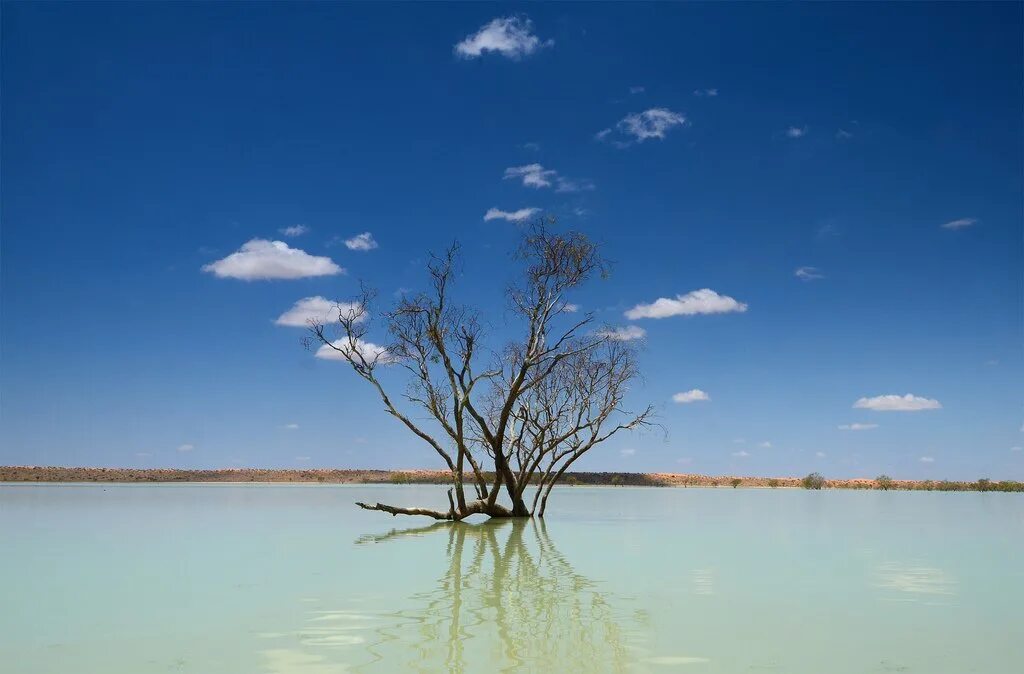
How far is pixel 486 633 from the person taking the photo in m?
8.62

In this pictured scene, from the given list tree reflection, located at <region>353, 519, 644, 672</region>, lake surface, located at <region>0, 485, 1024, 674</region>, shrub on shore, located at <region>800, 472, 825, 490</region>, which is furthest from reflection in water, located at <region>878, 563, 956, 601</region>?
shrub on shore, located at <region>800, 472, 825, 490</region>

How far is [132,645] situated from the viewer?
8281 millimetres

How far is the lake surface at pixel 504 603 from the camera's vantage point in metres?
7.72

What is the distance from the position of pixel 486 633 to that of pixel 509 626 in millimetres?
480

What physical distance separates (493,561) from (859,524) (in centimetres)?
1796

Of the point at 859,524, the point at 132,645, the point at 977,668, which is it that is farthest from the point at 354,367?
the point at 977,668

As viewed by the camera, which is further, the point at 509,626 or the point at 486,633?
the point at 509,626

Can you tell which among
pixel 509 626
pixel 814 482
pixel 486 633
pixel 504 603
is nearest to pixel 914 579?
pixel 504 603

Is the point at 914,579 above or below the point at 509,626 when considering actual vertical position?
below

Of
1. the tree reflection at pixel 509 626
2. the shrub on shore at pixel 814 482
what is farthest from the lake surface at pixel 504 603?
the shrub on shore at pixel 814 482

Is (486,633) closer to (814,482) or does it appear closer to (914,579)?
(914,579)

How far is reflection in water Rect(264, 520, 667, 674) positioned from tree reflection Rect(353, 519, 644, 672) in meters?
0.01

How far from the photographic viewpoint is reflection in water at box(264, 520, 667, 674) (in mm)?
7336

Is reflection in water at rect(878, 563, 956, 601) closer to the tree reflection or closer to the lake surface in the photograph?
the lake surface
